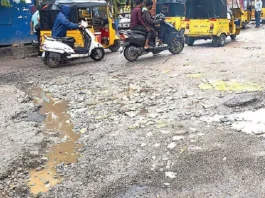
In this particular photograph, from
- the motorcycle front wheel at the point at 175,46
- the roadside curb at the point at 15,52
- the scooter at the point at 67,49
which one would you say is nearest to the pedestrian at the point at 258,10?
the motorcycle front wheel at the point at 175,46

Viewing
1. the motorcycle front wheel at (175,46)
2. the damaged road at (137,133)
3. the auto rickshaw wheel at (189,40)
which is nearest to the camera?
the damaged road at (137,133)

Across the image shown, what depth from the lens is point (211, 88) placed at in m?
6.75

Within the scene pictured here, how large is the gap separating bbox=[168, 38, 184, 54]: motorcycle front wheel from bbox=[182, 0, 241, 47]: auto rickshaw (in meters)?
1.82

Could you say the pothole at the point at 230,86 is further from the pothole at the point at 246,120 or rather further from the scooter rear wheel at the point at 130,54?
the scooter rear wheel at the point at 130,54

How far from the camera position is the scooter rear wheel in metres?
9.89

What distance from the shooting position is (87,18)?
1107cm

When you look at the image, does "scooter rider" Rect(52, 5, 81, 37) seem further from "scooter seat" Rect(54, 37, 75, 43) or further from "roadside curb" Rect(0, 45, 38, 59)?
"roadside curb" Rect(0, 45, 38, 59)

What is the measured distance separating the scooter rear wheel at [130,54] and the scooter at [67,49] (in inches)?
36.3

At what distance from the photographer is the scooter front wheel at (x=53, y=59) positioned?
9.59m

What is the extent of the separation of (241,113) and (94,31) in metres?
7.24

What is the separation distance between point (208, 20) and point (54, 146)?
918 cm

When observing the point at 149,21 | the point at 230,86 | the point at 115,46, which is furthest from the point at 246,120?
the point at 115,46

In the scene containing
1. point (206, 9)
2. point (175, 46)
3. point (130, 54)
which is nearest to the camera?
point (130, 54)

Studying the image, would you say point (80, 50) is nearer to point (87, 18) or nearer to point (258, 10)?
point (87, 18)
